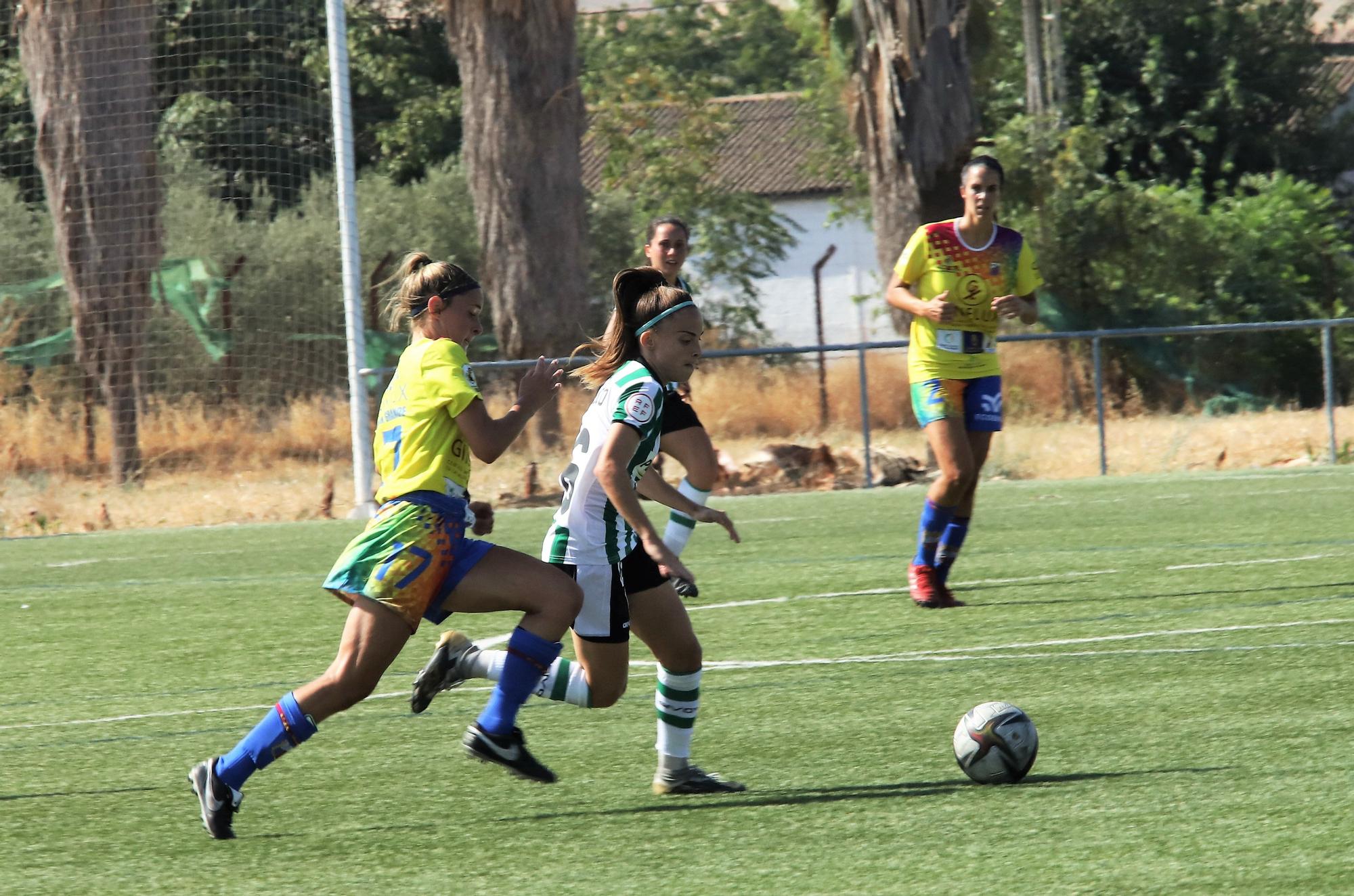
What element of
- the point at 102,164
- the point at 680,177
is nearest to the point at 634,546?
the point at 102,164

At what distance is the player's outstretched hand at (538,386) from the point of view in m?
4.93

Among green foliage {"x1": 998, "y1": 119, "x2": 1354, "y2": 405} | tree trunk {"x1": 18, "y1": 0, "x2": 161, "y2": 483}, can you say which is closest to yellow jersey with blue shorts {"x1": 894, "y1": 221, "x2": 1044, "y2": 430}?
tree trunk {"x1": 18, "y1": 0, "x2": 161, "y2": 483}

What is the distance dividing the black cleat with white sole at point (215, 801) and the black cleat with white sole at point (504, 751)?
2.19 ft

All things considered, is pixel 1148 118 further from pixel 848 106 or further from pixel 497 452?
pixel 497 452

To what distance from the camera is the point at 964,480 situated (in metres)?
8.52

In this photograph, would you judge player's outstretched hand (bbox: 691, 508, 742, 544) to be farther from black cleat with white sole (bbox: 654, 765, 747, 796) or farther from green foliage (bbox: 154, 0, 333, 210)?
green foliage (bbox: 154, 0, 333, 210)

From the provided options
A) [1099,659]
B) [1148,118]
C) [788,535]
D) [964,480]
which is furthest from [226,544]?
[1148,118]

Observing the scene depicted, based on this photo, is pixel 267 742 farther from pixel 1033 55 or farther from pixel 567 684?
pixel 1033 55

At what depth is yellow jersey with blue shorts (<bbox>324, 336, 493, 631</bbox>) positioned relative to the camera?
4727 mm

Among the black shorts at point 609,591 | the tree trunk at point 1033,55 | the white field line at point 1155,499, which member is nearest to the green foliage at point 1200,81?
the tree trunk at point 1033,55

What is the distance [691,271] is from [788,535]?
28.4 metres

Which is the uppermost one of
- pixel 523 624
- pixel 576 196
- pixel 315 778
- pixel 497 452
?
pixel 576 196

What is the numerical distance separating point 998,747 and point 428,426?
185 centimetres

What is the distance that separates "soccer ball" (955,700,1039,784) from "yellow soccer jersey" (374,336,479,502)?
5.27 feet
